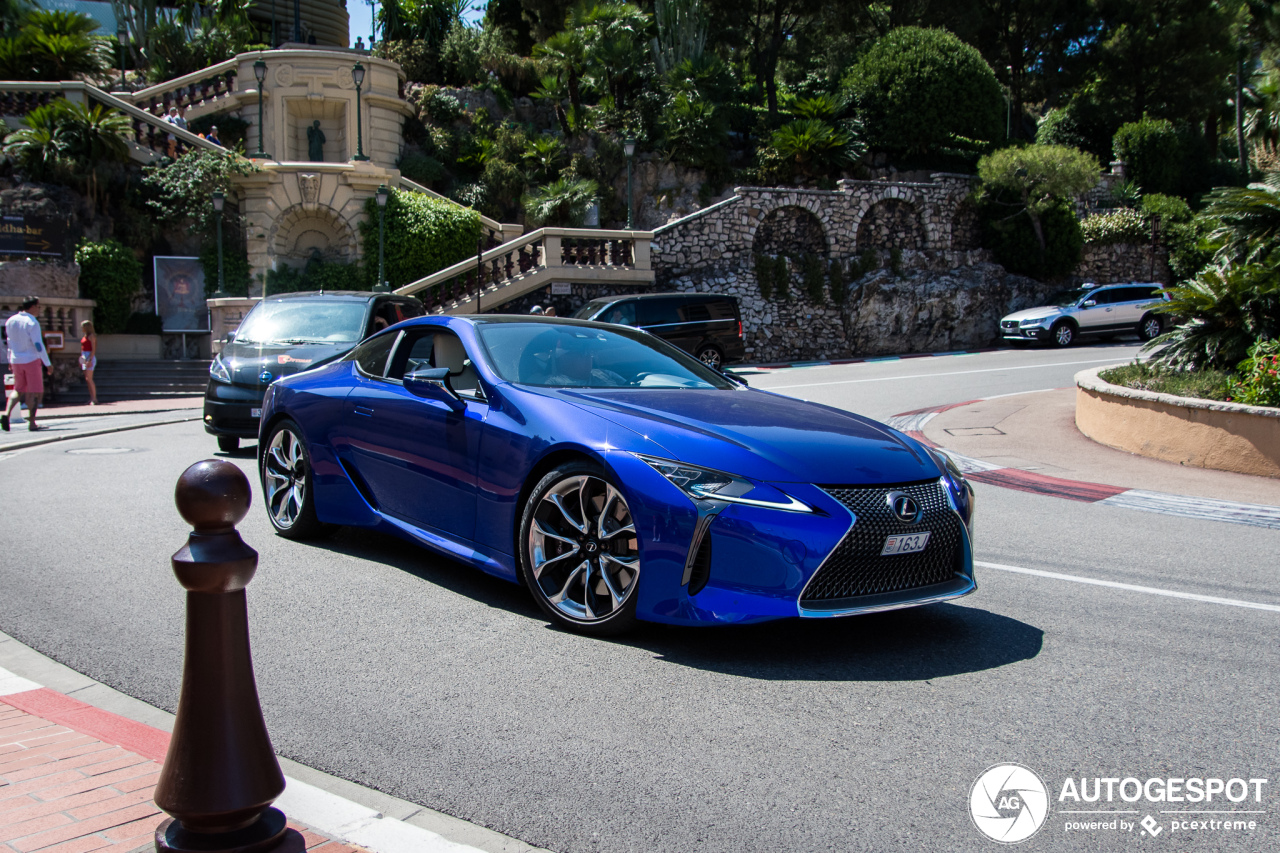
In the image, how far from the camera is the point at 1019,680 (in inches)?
167

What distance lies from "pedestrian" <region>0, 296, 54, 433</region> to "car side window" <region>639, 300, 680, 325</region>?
442 inches

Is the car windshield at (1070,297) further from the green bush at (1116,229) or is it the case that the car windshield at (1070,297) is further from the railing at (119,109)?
the railing at (119,109)

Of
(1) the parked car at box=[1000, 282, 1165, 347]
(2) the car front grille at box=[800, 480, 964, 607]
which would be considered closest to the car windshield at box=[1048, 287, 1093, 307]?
(1) the parked car at box=[1000, 282, 1165, 347]

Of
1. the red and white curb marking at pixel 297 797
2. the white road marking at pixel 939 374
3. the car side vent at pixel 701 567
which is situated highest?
the car side vent at pixel 701 567

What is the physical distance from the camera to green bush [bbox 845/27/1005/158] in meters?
35.0

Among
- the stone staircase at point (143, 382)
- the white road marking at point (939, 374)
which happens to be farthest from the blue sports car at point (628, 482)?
the stone staircase at point (143, 382)

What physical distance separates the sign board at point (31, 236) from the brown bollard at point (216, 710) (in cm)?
2579

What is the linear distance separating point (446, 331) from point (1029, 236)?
3168cm

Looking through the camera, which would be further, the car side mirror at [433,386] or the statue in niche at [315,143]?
the statue in niche at [315,143]

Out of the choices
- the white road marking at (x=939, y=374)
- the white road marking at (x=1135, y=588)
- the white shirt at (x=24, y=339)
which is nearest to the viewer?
the white road marking at (x=1135, y=588)

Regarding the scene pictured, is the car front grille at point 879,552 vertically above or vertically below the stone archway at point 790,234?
below

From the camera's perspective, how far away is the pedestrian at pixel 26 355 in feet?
45.4

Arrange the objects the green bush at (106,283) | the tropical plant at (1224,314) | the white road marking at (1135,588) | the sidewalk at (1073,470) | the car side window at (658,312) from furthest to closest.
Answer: the green bush at (106,283), the car side window at (658,312), the tropical plant at (1224,314), the sidewalk at (1073,470), the white road marking at (1135,588)

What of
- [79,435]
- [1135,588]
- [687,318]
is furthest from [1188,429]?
[79,435]
